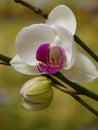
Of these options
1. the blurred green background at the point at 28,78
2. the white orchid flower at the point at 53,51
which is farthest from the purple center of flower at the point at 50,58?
the blurred green background at the point at 28,78

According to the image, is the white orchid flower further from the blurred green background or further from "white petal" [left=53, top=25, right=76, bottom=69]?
the blurred green background

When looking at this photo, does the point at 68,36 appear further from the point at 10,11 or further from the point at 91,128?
the point at 10,11

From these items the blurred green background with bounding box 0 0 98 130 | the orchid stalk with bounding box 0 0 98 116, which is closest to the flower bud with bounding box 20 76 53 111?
the orchid stalk with bounding box 0 0 98 116

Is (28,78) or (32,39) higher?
(32,39)

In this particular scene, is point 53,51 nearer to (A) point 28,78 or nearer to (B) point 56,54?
(B) point 56,54

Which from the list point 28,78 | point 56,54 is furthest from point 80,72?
point 28,78

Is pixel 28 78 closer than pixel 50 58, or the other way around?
pixel 50 58
